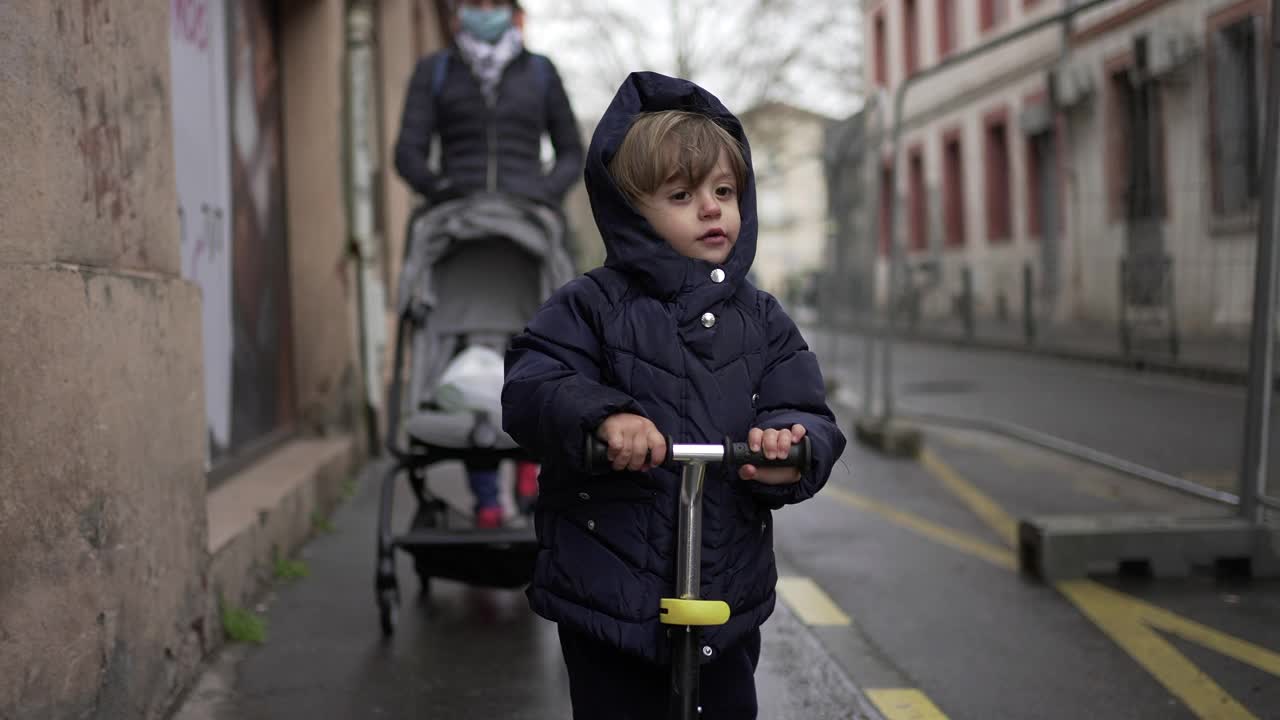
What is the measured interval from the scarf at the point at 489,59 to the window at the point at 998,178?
6879 millimetres

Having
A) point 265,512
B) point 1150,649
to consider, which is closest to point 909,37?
point 265,512

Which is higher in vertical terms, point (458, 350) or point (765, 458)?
point (458, 350)

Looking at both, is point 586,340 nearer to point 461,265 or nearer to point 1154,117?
point 461,265

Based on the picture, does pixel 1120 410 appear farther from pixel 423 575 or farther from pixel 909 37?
pixel 909 37

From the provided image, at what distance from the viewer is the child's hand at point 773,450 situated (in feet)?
8.11

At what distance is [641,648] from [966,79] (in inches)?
402

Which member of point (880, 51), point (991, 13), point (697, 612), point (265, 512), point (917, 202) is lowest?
point (265, 512)

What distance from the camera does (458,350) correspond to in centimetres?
573

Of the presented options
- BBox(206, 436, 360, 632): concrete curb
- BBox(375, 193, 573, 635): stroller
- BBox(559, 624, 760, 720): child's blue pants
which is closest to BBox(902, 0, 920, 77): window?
BBox(206, 436, 360, 632): concrete curb

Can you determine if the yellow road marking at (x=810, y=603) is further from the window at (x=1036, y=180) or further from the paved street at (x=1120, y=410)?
the window at (x=1036, y=180)

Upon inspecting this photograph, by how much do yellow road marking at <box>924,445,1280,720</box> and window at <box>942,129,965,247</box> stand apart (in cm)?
933

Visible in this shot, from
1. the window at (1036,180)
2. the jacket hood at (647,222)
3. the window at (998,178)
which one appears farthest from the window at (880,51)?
the jacket hood at (647,222)

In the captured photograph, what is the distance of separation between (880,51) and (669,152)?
38134 mm

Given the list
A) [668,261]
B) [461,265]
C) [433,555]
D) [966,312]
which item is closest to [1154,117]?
[461,265]
